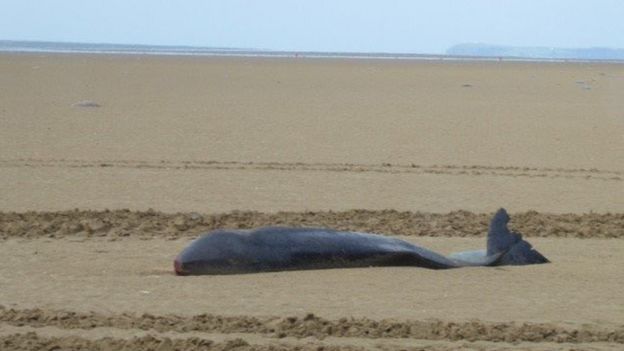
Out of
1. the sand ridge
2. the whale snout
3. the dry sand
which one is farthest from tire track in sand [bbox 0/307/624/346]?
the sand ridge

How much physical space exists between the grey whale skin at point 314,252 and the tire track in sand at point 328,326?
1.44 metres

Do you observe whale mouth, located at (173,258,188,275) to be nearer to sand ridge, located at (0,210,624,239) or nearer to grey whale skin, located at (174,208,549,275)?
grey whale skin, located at (174,208,549,275)

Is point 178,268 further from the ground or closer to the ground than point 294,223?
further from the ground

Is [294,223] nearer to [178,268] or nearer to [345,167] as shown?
[178,268]

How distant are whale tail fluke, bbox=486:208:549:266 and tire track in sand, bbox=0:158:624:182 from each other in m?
6.25

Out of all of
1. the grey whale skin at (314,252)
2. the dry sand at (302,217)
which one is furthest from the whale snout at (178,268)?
the dry sand at (302,217)

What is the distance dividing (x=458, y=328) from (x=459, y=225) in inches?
171

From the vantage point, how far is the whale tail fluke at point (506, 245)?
400 inches

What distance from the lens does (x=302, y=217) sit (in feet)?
41.1

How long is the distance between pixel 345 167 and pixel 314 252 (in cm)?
728

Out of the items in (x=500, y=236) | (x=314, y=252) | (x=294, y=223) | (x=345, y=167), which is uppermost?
(x=500, y=236)

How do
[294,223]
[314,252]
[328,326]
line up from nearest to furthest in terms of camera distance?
[328,326] → [314,252] → [294,223]

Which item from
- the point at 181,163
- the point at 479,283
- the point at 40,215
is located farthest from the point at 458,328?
the point at 181,163

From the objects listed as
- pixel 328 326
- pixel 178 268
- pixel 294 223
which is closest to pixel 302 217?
pixel 294 223
